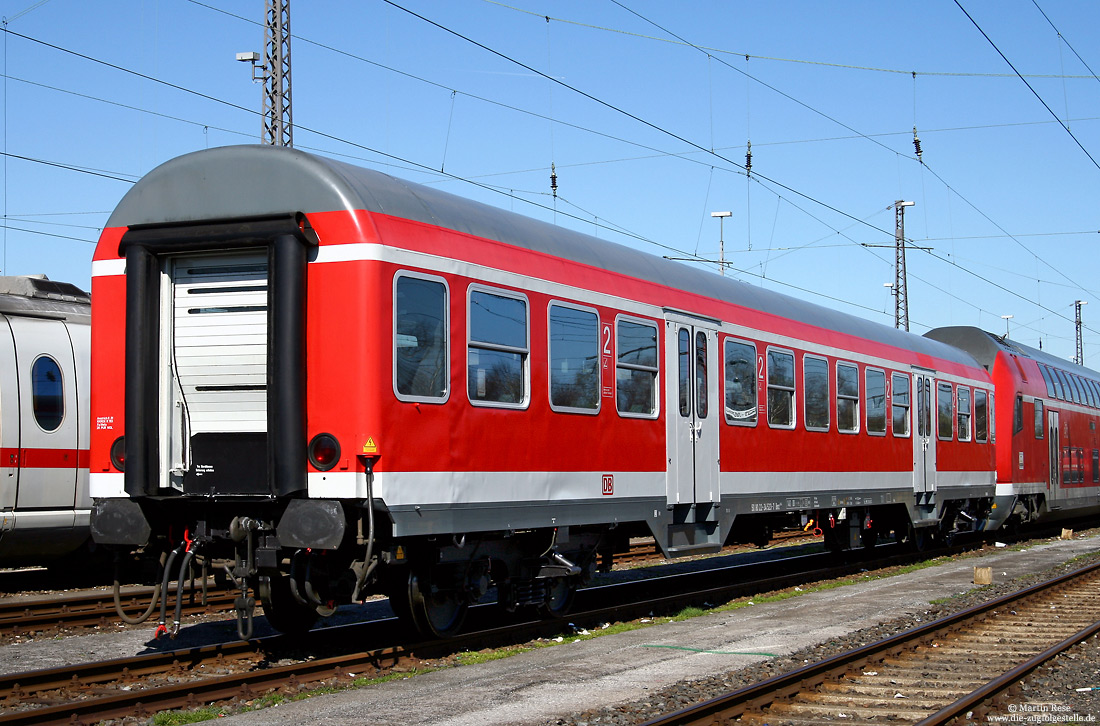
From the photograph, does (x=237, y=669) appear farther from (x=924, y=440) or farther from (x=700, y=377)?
(x=924, y=440)

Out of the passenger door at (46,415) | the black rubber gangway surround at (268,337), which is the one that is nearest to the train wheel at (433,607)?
the black rubber gangway surround at (268,337)

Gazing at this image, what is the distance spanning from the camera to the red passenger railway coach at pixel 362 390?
8.23 m

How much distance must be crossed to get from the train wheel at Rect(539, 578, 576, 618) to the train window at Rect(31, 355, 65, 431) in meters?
7.01

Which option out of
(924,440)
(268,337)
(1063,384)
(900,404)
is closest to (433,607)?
(268,337)

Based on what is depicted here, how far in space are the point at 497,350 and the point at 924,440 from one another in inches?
467

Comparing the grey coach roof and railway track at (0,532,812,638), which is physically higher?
the grey coach roof

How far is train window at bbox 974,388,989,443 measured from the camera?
862 inches

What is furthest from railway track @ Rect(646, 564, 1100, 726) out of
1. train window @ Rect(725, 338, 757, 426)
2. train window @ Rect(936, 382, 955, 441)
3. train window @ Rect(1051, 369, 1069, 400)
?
train window @ Rect(1051, 369, 1069, 400)

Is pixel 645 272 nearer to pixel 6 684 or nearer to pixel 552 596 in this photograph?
pixel 552 596

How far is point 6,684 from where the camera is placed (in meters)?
7.78

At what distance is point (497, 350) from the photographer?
9.55m

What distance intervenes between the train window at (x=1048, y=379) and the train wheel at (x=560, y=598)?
59.9 feet

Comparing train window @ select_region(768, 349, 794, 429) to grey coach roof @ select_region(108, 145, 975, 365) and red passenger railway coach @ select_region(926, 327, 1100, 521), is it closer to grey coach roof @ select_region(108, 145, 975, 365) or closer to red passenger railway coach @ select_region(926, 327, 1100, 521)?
grey coach roof @ select_region(108, 145, 975, 365)

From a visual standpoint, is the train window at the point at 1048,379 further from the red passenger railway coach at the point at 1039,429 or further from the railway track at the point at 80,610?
the railway track at the point at 80,610
